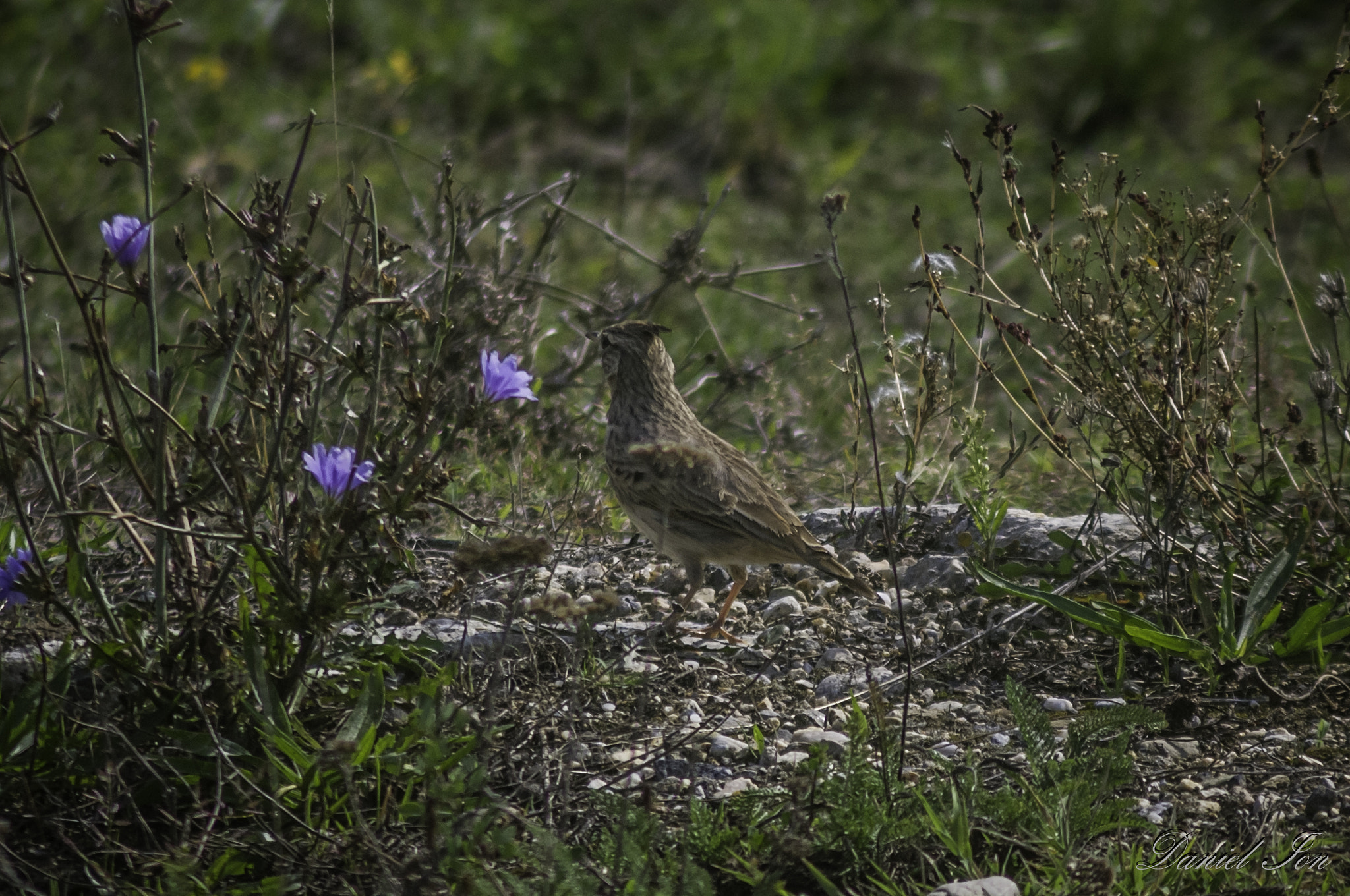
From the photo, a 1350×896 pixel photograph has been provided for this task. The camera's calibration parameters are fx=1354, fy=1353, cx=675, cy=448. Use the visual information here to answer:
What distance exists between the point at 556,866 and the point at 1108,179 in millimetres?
7189

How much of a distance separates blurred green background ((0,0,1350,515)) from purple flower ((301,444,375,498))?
4749 mm

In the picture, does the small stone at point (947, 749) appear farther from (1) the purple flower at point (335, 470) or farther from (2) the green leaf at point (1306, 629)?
(1) the purple flower at point (335, 470)

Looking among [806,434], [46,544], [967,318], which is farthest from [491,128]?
[46,544]

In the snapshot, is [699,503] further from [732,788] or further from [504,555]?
[504,555]

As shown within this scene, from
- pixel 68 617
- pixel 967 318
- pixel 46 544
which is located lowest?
pixel 68 617

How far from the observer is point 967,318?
25.9ft

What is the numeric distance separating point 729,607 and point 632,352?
115cm

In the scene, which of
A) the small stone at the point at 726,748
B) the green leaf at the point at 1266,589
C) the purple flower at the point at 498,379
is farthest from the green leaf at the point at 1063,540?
the purple flower at the point at 498,379

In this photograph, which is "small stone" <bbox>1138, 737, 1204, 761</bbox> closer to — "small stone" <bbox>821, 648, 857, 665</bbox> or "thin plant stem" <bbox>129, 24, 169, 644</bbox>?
"small stone" <bbox>821, 648, 857, 665</bbox>

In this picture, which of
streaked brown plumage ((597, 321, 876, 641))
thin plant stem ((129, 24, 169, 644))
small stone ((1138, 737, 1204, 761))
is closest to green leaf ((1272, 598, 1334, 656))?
small stone ((1138, 737, 1204, 761))

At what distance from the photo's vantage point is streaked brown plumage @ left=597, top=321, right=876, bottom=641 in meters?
4.46

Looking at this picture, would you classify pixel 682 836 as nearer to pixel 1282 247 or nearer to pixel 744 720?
pixel 744 720

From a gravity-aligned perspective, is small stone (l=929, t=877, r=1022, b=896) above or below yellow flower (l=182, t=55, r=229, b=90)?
below

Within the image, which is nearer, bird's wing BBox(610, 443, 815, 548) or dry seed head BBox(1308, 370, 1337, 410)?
dry seed head BBox(1308, 370, 1337, 410)
